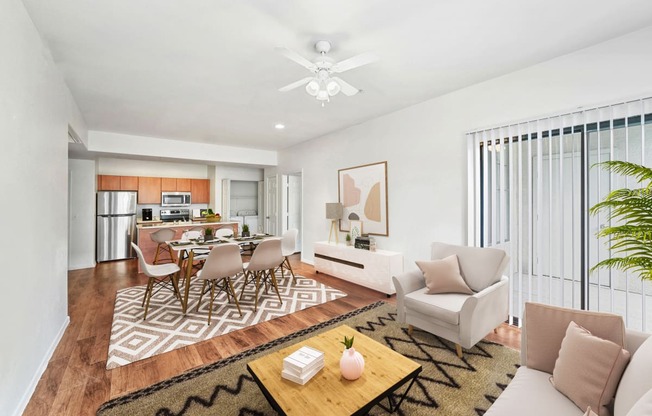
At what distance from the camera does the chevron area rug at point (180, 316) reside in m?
2.56

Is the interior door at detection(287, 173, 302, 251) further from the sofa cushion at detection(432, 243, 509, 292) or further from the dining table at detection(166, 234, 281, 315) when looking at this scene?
the sofa cushion at detection(432, 243, 509, 292)

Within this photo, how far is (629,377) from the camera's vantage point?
111 cm

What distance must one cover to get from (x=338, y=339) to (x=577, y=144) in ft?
9.26

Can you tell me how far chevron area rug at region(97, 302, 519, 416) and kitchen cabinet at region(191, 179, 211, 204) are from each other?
19.1ft

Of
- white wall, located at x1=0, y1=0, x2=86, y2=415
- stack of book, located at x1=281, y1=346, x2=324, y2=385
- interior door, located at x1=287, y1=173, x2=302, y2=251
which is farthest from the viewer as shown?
interior door, located at x1=287, y1=173, x2=302, y2=251

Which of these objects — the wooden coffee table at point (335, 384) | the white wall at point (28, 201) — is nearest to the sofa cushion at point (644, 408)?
the wooden coffee table at point (335, 384)

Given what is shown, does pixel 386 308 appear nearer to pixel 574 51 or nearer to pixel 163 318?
pixel 163 318

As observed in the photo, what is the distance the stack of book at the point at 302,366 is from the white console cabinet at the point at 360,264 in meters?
2.40

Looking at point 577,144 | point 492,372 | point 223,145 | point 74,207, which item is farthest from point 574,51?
point 74,207

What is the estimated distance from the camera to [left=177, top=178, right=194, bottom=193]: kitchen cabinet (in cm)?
707

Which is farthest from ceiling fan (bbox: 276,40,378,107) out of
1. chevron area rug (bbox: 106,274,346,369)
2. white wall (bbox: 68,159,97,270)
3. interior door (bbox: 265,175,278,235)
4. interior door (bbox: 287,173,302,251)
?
white wall (bbox: 68,159,97,270)

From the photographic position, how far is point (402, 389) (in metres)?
1.95

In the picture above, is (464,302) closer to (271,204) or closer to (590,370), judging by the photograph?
(590,370)

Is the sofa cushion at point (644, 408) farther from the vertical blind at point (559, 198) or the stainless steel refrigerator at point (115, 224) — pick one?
the stainless steel refrigerator at point (115, 224)
